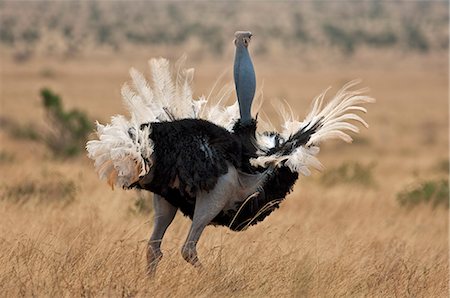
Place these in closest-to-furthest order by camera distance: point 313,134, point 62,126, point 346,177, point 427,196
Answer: point 313,134
point 427,196
point 346,177
point 62,126

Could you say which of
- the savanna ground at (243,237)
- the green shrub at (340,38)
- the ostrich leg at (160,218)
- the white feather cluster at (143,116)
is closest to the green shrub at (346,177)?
the savanna ground at (243,237)

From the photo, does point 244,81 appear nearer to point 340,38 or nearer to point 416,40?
point 416,40

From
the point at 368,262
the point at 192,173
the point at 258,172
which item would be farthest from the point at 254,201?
the point at 368,262

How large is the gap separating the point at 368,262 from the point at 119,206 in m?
3.40

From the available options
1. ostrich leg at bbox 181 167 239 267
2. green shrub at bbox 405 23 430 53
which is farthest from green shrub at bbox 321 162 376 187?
green shrub at bbox 405 23 430 53

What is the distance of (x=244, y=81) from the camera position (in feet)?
22.0

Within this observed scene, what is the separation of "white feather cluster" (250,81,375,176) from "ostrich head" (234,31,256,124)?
0.23 m

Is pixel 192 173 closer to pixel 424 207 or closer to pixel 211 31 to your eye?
pixel 424 207

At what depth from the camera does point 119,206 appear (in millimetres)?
10180

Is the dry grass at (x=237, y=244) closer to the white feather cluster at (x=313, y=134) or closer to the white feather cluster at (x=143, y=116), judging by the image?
the white feather cluster at (x=143, y=116)

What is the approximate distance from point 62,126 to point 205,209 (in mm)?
12205

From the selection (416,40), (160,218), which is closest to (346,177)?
(160,218)

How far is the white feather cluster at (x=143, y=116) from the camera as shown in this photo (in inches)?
238

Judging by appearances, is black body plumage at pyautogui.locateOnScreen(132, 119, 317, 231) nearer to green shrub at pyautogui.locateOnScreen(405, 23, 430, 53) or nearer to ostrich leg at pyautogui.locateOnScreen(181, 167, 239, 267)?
ostrich leg at pyautogui.locateOnScreen(181, 167, 239, 267)
